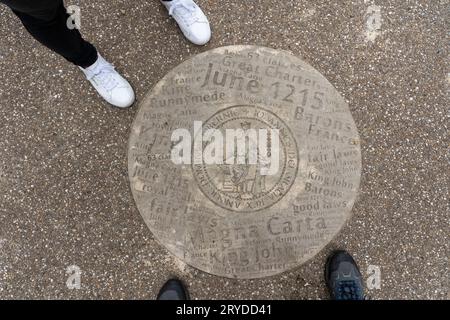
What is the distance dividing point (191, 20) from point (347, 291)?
1.55 metres

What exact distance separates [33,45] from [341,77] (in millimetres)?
1645

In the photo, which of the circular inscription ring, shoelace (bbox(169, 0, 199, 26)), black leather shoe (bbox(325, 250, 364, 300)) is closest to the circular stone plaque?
the circular inscription ring

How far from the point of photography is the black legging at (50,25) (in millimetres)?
1337

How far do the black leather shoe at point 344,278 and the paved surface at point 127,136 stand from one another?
0.07 m

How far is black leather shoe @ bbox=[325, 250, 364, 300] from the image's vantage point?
199 cm

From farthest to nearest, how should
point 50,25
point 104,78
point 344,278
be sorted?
point 104,78 → point 344,278 → point 50,25

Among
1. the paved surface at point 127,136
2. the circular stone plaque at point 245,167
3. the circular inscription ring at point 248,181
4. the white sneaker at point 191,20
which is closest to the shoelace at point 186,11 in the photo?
the white sneaker at point 191,20

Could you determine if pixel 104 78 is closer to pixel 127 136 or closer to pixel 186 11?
pixel 127 136

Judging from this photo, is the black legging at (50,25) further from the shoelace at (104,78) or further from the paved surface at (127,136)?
the paved surface at (127,136)

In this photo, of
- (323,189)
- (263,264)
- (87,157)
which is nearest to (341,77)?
(323,189)

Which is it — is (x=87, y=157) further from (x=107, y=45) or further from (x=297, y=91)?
(x=297, y=91)

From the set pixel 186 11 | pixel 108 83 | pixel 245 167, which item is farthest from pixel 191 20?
pixel 245 167

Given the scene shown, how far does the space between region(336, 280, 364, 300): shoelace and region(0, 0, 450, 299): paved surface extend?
111 millimetres

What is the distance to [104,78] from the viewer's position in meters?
2.09
